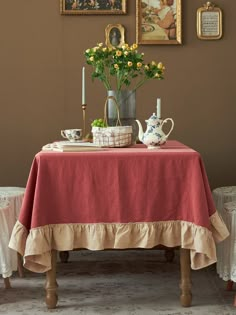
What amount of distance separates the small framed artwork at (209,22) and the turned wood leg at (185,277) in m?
1.85

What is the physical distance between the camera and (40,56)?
400cm

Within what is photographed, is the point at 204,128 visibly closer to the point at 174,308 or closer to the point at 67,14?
the point at 67,14

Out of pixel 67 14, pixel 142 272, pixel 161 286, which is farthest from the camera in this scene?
pixel 67 14

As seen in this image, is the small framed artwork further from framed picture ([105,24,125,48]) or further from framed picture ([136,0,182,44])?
framed picture ([105,24,125,48])

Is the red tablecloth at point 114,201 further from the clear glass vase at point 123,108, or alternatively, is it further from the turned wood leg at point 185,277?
the clear glass vase at point 123,108

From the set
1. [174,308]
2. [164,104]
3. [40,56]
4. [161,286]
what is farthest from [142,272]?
[40,56]

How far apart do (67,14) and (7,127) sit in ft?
2.98

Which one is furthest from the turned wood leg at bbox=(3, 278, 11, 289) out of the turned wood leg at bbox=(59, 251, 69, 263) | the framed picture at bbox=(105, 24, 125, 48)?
the framed picture at bbox=(105, 24, 125, 48)

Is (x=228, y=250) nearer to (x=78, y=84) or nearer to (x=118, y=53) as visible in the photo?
(x=118, y=53)

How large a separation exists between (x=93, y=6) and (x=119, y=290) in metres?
2.01

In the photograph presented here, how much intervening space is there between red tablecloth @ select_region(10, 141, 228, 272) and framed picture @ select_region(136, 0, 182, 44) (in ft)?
5.03

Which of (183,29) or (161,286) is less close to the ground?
(183,29)

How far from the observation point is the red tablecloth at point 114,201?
103 inches

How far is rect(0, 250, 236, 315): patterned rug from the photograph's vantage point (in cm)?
274
